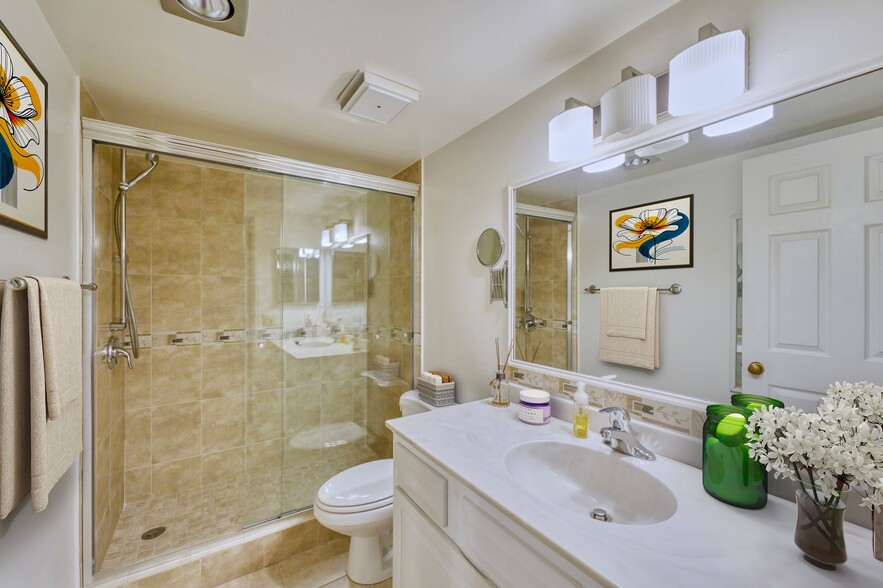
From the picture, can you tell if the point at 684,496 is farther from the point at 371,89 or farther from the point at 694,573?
the point at 371,89

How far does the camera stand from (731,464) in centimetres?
83

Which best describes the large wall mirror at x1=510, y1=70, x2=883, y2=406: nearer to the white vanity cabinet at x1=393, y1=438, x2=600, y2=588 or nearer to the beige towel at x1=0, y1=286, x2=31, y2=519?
the white vanity cabinet at x1=393, y1=438, x2=600, y2=588

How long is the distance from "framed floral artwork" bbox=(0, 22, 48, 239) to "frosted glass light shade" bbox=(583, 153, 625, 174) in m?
1.66

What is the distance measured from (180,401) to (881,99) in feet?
10.5

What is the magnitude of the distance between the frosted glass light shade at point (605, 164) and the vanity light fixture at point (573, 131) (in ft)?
0.16

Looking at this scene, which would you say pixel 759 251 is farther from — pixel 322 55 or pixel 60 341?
pixel 60 341

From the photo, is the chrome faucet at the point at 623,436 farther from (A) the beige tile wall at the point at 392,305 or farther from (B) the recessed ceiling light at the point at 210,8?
(B) the recessed ceiling light at the point at 210,8

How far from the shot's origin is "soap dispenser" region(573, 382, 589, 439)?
3.97 ft

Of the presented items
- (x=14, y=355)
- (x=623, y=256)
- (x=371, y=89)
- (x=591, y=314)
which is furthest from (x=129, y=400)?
(x=623, y=256)

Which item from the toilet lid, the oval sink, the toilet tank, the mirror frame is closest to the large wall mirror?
the oval sink

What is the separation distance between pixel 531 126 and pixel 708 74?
705mm

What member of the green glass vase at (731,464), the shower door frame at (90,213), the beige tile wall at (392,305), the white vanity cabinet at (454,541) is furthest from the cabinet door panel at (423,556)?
the shower door frame at (90,213)

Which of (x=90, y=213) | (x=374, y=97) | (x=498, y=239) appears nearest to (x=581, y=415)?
(x=498, y=239)

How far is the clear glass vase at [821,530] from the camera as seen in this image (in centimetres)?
→ 63
